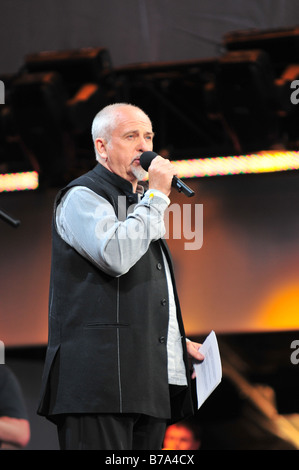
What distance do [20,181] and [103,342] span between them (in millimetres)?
2412

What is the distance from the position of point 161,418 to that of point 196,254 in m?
2.04

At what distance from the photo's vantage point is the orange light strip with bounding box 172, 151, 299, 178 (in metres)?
3.69

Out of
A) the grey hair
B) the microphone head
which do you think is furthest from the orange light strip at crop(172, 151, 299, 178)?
the microphone head

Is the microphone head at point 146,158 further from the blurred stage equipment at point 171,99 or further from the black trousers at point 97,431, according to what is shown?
the blurred stage equipment at point 171,99

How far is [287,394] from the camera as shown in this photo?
3.59 metres

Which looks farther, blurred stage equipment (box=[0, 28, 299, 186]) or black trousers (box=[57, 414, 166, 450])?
blurred stage equipment (box=[0, 28, 299, 186])

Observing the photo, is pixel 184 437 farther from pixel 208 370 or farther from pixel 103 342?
pixel 103 342

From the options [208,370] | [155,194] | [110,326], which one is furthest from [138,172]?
[208,370]

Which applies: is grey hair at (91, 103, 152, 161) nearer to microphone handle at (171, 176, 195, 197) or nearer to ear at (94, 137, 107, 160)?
ear at (94, 137, 107, 160)

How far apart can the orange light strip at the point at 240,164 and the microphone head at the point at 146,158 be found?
70.2 inches

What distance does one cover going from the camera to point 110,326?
1.75 metres

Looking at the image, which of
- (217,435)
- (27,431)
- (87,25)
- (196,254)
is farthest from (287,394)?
(87,25)

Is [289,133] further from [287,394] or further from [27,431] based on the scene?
[27,431]

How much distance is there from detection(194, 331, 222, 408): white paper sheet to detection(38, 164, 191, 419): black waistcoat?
0.35 ft
